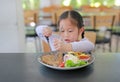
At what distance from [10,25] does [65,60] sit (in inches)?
58.9

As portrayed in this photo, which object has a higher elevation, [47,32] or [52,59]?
[47,32]

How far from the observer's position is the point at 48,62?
1.04 metres

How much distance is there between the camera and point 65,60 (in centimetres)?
103

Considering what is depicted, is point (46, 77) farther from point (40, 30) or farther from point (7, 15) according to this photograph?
point (7, 15)

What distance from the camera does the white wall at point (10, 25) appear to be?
91.4 inches

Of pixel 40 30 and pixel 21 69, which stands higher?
pixel 40 30

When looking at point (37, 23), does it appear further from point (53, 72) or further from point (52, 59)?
point (53, 72)

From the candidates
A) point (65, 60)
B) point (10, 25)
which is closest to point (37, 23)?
point (10, 25)

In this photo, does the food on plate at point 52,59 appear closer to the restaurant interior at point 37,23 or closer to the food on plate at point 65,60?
the food on plate at point 65,60

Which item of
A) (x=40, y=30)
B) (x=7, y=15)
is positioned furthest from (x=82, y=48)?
(x=7, y=15)

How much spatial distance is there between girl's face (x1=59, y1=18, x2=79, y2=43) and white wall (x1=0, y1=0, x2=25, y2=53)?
1.11m

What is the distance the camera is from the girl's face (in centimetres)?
137

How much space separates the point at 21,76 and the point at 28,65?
0.15 meters

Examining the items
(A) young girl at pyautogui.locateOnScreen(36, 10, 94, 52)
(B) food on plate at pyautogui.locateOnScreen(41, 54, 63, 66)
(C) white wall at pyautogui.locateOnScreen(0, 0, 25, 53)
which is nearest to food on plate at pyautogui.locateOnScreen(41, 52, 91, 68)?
(B) food on plate at pyautogui.locateOnScreen(41, 54, 63, 66)
